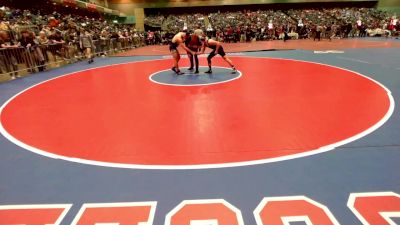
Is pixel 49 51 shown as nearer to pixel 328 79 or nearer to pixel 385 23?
pixel 328 79

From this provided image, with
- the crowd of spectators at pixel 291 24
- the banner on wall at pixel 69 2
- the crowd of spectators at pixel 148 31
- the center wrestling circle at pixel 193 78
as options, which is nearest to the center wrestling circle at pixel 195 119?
the center wrestling circle at pixel 193 78

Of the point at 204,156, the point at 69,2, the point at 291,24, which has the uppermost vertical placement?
the point at 69,2

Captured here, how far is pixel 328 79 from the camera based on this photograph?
7727 millimetres

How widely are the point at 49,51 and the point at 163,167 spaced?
38.9 feet

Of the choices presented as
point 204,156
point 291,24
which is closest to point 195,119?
point 204,156

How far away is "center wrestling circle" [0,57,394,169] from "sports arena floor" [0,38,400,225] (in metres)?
0.02

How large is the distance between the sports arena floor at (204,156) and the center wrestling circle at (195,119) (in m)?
0.02

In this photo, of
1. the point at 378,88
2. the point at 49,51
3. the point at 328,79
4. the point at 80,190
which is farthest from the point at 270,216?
the point at 49,51

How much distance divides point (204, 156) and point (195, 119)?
4.65 ft

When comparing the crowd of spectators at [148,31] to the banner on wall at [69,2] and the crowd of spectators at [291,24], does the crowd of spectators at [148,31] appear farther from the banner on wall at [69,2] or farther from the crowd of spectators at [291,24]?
the banner on wall at [69,2]

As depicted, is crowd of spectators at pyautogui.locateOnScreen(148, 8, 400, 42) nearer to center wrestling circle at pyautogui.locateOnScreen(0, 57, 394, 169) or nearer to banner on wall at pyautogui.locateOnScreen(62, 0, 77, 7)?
banner on wall at pyautogui.locateOnScreen(62, 0, 77, 7)

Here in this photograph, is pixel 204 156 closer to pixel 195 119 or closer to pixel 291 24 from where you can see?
pixel 195 119

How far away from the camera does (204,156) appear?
3.56 m

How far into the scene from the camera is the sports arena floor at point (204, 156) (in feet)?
8.36
